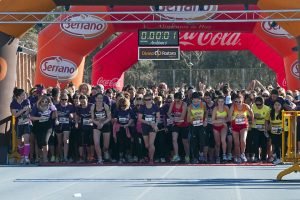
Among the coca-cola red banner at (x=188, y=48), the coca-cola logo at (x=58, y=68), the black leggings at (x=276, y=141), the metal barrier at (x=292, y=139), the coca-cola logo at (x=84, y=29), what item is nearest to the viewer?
the metal barrier at (x=292, y=139)

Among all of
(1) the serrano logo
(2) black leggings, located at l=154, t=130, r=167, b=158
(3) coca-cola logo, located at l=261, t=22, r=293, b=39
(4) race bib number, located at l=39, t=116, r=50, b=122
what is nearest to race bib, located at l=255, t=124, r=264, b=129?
(2) black leggings, located at l=154, t=130, r=167, b=158

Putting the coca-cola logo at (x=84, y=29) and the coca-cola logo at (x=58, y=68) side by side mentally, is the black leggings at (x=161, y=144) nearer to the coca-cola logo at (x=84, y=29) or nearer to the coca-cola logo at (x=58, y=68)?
the coca-cola logo at (x=58, y=68)

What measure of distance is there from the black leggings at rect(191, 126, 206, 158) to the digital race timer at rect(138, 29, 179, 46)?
4.96 meters

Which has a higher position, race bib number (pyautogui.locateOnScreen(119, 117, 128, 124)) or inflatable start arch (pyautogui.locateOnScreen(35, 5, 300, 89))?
inflatable start arch (pyautogui.locateOnScreen(35, 5, 300, 89))

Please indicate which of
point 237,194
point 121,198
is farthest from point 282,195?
point 121,198

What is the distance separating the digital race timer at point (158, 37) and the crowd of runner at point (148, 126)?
13.2 feet

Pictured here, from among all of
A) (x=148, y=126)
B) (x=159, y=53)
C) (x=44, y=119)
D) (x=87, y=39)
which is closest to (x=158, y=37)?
(x=159, y=53)

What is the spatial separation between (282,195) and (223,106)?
6872 mm

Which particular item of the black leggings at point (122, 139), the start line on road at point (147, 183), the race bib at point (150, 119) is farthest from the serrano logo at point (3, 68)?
the race bib at point (150, 119)

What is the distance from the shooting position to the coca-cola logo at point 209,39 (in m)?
30.2

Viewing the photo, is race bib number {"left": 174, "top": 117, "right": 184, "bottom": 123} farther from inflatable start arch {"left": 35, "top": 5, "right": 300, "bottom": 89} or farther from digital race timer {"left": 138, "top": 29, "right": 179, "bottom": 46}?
inflatable start arch {"left": 35, "top": 5, "right": 300, "bottom": 89}

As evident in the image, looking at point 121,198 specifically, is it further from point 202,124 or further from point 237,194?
point 202,124

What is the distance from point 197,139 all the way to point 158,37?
5.04 m

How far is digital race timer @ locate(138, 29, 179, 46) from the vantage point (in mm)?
23781
